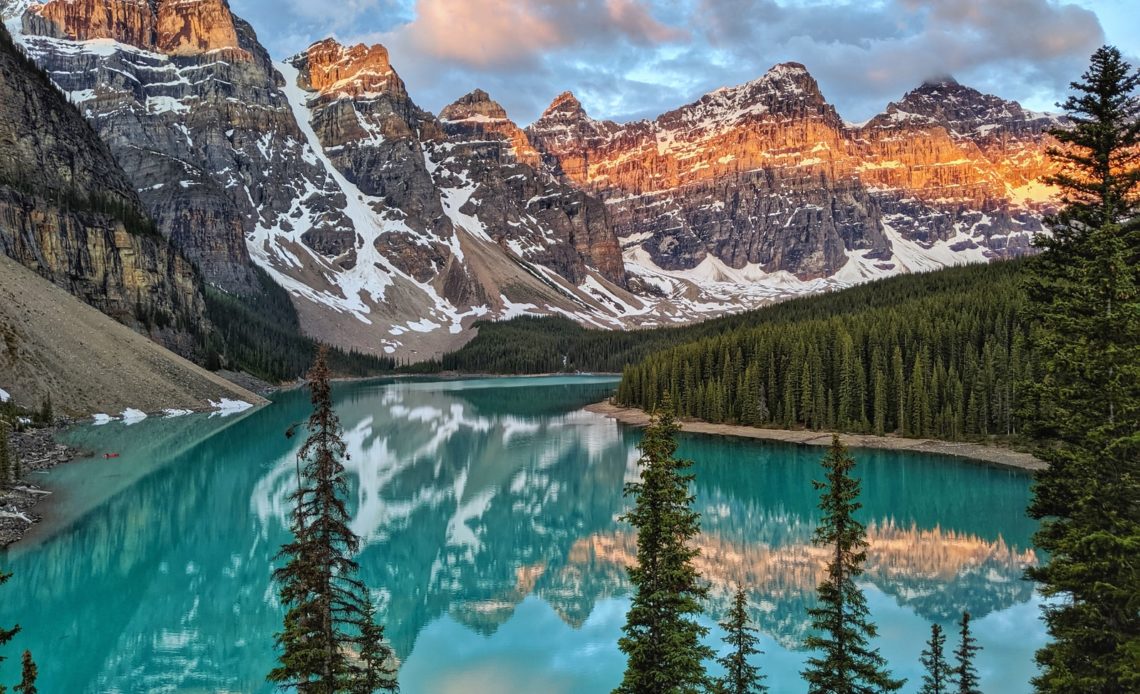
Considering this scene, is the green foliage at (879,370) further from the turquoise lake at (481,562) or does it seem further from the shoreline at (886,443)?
the turquoise lake at (481,562)

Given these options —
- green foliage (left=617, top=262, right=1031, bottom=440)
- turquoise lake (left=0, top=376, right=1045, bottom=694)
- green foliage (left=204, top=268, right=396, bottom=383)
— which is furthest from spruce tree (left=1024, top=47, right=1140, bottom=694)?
green foliage (left=204, top=268, right=396, bottom=383)

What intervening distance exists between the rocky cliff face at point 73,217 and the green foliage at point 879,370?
7379 centimetres

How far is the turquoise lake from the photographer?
2242 cm

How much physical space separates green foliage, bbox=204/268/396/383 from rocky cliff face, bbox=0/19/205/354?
12.1m

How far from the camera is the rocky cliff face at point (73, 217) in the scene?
3748 inches

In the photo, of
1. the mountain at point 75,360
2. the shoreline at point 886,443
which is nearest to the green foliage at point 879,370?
the shoreline at point 886,443

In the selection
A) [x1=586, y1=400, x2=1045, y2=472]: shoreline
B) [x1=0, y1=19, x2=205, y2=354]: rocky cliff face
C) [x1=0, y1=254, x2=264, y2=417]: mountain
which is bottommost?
[x1=586, y1=400, x2=1045, y2=472]: shoreline

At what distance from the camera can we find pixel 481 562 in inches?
1335

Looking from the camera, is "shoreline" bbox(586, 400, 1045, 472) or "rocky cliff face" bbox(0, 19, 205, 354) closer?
"shoreline" bbox(586, 400, 1045, 472)

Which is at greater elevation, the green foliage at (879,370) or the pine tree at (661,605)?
the green foliage at (879,370)

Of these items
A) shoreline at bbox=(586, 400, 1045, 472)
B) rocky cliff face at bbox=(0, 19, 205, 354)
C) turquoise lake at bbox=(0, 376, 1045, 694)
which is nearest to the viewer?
turquoise lake at bbox=(0, 376, 1045, 694)

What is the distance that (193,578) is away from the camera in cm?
3009

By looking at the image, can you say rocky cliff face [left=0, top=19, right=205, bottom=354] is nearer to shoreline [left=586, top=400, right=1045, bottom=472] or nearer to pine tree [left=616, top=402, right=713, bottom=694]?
shoreline [left=586, top=400, right=1045, bottom=472]

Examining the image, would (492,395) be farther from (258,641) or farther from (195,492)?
(258,641)
